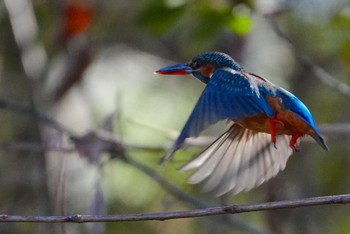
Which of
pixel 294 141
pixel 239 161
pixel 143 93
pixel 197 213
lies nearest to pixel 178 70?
pixel 239 161

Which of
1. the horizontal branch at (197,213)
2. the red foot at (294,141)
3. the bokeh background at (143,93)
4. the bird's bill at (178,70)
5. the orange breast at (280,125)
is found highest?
the bokeh background at (143,93)

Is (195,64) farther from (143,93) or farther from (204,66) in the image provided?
(143,93)

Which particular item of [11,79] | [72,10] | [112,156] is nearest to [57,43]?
[72,10]

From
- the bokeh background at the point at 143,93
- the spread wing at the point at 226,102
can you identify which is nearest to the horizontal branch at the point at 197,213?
the spread wing at the point at 226,102

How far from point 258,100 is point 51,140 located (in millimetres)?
1510

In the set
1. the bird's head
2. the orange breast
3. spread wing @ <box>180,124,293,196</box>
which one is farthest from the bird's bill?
the orange breast

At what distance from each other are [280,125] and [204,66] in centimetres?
46

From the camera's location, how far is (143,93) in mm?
6359

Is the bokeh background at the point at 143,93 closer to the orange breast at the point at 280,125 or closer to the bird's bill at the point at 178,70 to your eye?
the bird's bill at the point at 178,70

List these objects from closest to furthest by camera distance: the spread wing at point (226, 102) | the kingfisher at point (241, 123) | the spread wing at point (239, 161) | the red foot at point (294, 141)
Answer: the spread wing at point (226, 102), the kingfisher at point (241, 123), the red foot at point (294, 141), the spread wing at point (239, 161)

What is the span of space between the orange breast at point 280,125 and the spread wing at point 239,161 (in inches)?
9.5

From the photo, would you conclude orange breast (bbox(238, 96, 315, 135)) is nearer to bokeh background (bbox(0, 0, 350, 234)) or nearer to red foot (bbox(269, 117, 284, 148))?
red foot (bbox(269, 117, 284, 148))

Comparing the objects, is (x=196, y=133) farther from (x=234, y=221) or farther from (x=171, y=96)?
(x=171, y=96)

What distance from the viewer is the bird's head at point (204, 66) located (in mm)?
3584
